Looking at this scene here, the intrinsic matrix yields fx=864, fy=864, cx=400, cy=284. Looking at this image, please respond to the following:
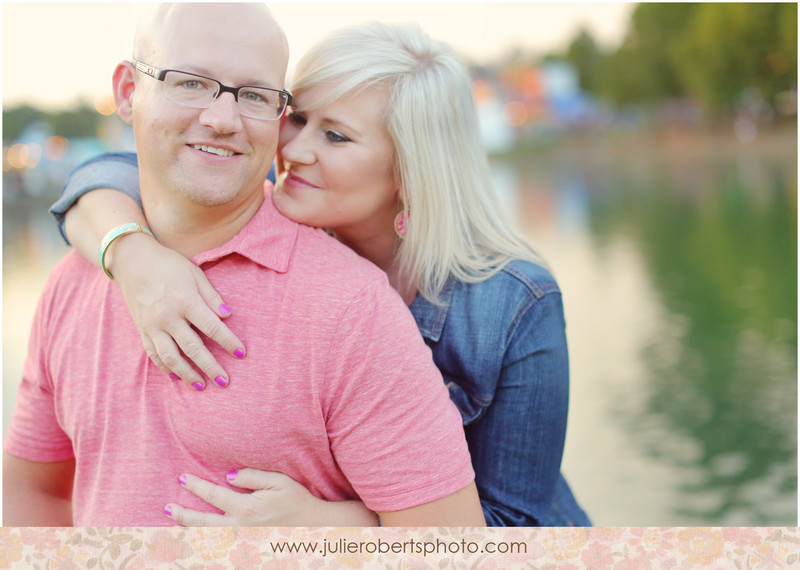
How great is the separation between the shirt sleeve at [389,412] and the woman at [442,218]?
0.40 metres

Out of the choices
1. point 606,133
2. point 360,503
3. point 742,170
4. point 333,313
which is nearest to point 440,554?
point 360,503

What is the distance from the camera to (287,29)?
6.69 ft

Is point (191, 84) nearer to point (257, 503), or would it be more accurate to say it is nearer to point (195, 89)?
point (195, 89)

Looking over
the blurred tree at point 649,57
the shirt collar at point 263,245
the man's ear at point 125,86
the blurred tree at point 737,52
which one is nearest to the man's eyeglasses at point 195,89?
the man's ear at point 125,86

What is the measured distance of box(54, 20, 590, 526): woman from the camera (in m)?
2.21

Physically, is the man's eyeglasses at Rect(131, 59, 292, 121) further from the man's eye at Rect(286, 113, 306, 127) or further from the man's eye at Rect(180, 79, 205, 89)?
the man's eye at Rect(286, 113, 306, 127)

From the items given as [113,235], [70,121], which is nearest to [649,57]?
[70,121]

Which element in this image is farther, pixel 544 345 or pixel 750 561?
pixel 544 345

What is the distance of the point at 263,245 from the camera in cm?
188

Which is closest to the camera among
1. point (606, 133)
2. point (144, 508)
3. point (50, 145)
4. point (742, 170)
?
point (144, 508)

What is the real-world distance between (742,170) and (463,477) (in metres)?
27.4

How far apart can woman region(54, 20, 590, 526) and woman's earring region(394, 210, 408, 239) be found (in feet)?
0.11

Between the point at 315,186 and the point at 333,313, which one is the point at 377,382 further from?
the point at 315,186

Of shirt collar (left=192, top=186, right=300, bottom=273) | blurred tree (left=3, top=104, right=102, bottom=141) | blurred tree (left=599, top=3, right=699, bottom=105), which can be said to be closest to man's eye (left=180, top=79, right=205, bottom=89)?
shirt collar (left=192, top=186, right=300, bottom=273)
